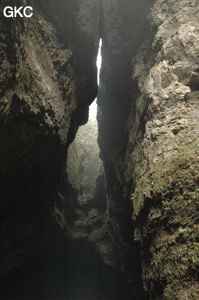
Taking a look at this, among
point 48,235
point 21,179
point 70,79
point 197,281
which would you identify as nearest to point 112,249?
point 48,235

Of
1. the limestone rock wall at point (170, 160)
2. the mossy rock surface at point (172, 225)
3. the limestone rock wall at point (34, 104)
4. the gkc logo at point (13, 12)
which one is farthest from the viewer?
the limestone rock wall at point (34, 104)

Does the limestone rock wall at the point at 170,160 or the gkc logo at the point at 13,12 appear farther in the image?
the gkc logo at the point at 13,12

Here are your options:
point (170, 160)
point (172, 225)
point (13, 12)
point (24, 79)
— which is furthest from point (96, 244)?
point (13, 12)

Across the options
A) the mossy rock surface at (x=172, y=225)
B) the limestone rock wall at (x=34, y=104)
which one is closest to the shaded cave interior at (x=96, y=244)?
the limestone rock wall at (x=34, y=104)

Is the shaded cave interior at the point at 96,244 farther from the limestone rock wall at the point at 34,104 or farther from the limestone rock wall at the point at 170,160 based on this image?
the limestone rock wall at the point at 170,160

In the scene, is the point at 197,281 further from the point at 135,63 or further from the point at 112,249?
the point at 112,249

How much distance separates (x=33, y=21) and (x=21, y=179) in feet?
20.3

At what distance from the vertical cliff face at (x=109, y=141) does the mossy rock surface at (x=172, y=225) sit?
0.03 metres

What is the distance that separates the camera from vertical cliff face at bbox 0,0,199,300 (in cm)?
554

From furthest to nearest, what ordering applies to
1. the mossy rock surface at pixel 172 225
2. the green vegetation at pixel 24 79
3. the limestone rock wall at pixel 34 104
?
the green vegetation at pixel 24 79 → the limestone rock wall at pixel 34 104 → the mossy rock surface at pixel 172 225

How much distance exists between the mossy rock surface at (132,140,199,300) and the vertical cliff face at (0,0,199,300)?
0.09 feet

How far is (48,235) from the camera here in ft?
52.6

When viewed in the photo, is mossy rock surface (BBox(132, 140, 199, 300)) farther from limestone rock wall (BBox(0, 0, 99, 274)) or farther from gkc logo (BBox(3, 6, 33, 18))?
gkc logo (BBox(3, 6, 33, 18))

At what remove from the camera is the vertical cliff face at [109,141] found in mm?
5539
